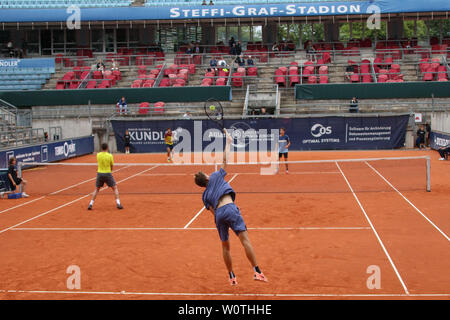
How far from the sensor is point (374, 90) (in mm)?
35656

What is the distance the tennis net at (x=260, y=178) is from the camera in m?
18.1

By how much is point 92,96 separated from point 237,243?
95.4 feet

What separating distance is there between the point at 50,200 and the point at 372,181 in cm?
1145

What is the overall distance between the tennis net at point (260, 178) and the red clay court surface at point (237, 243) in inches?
8.8

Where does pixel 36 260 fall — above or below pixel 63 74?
below

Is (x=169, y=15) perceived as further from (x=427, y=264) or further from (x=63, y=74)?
(x=427, y=264)

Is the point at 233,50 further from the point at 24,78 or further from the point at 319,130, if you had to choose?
the point at 24,78

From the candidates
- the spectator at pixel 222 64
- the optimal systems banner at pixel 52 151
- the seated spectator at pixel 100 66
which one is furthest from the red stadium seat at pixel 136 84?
the optimal systems banner at pixel 52 151

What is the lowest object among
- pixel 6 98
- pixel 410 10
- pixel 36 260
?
pixel 36 260

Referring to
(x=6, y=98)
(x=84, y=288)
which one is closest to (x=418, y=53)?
(x=6, y=98)

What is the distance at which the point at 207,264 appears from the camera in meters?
9.47

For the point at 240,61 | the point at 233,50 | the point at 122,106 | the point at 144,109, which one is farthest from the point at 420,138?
the point at 122,106

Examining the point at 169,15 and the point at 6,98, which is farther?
the point at 169,15

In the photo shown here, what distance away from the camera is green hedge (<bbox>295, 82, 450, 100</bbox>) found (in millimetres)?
35156
